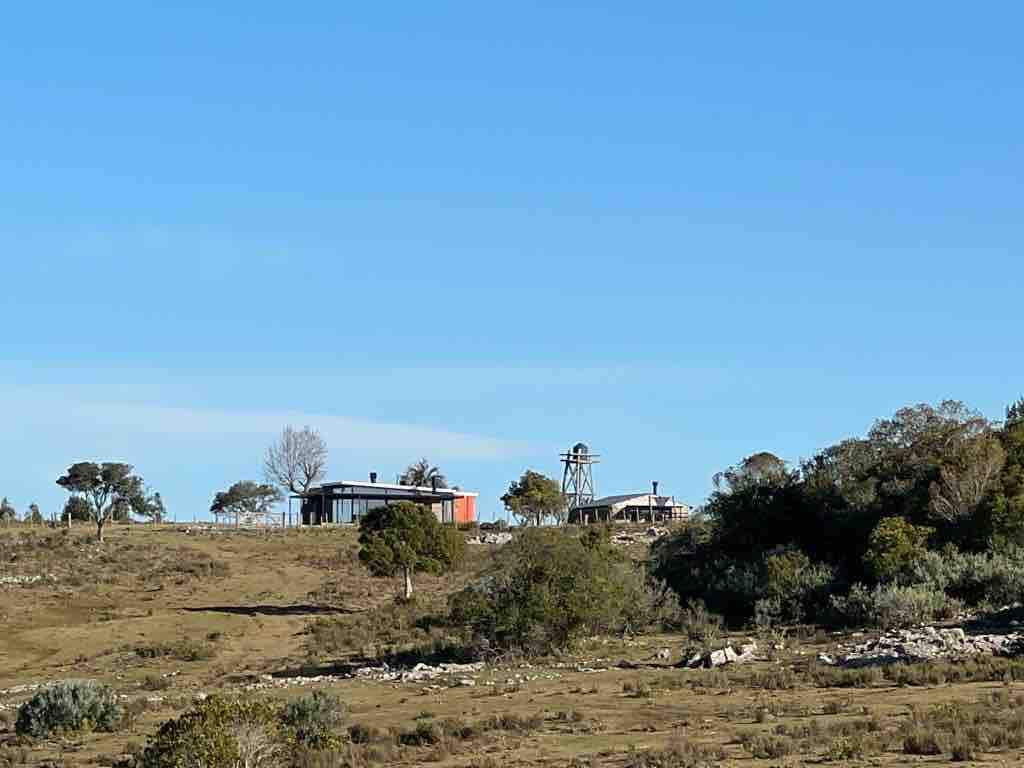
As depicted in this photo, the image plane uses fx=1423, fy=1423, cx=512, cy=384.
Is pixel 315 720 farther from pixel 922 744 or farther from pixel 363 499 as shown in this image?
pixel 363 499

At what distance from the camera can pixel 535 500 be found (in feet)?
364

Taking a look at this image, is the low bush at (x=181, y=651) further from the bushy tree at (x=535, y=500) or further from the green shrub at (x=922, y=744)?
the bushy tree at (x=535, y=500)

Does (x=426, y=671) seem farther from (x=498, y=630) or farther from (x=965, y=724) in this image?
(x=965, y=724)

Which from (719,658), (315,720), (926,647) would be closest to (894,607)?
(926,647)

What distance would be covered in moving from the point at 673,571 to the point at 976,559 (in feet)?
44.7

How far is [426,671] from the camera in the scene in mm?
37094

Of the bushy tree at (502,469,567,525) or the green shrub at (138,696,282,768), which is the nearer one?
the green shrub at (138,696,282,768)

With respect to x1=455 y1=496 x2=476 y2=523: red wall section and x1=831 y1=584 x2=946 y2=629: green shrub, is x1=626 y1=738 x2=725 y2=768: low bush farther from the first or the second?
x1=455 y1=496 x2=476 y2=523: red wall section

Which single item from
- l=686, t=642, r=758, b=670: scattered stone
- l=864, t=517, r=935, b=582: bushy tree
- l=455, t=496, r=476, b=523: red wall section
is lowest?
l=686, t=642, r=758, b=670: scattered stone

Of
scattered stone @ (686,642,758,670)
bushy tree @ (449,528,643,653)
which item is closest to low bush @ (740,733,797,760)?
scattered stone @ (686,642,758,670)

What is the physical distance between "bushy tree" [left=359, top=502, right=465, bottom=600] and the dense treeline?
11042mm

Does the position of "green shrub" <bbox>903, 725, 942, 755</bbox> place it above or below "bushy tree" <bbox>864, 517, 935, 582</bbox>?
below

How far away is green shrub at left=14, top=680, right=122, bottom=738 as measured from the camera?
95.9 ft

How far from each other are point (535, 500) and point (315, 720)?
85114 mm
